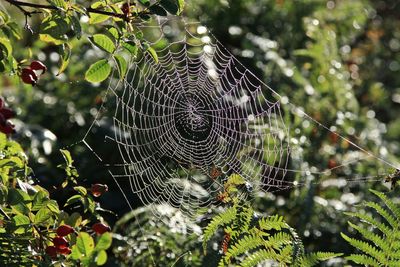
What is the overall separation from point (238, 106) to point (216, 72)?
295mm

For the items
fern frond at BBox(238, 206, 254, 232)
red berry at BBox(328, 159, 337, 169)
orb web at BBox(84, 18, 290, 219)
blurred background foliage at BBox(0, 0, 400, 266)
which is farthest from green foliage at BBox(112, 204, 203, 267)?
red berry at BBox(328, 159, 337, 169)

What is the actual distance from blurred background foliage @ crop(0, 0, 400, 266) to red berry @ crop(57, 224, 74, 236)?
1.13 m

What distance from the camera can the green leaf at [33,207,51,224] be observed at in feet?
9.25

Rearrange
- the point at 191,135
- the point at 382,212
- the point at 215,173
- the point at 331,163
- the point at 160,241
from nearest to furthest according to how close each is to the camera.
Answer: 1. the point at 382,212
2. the point at 160,241
3. the point at 215,173
4. the point at 191,135
5. the point at 331,163

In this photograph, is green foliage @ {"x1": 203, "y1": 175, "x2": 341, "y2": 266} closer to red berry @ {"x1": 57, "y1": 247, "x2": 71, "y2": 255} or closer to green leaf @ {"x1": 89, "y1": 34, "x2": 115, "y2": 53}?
red berry @ {"x1": 57, "y1": 247, "x2": 71, "y2": 255}

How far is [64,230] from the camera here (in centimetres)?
280

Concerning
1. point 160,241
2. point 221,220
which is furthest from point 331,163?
point 221,220

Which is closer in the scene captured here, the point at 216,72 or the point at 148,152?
the point at 148,152

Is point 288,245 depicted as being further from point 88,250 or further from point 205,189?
point 205,189

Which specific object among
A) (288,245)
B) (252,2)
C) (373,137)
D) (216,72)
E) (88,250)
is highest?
(88,250)

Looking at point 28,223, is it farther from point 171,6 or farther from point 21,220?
point 171,6

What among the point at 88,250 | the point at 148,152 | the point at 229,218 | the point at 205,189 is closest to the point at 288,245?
the point at 229,218

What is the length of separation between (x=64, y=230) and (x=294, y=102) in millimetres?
3489

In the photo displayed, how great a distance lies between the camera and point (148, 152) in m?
4.70
